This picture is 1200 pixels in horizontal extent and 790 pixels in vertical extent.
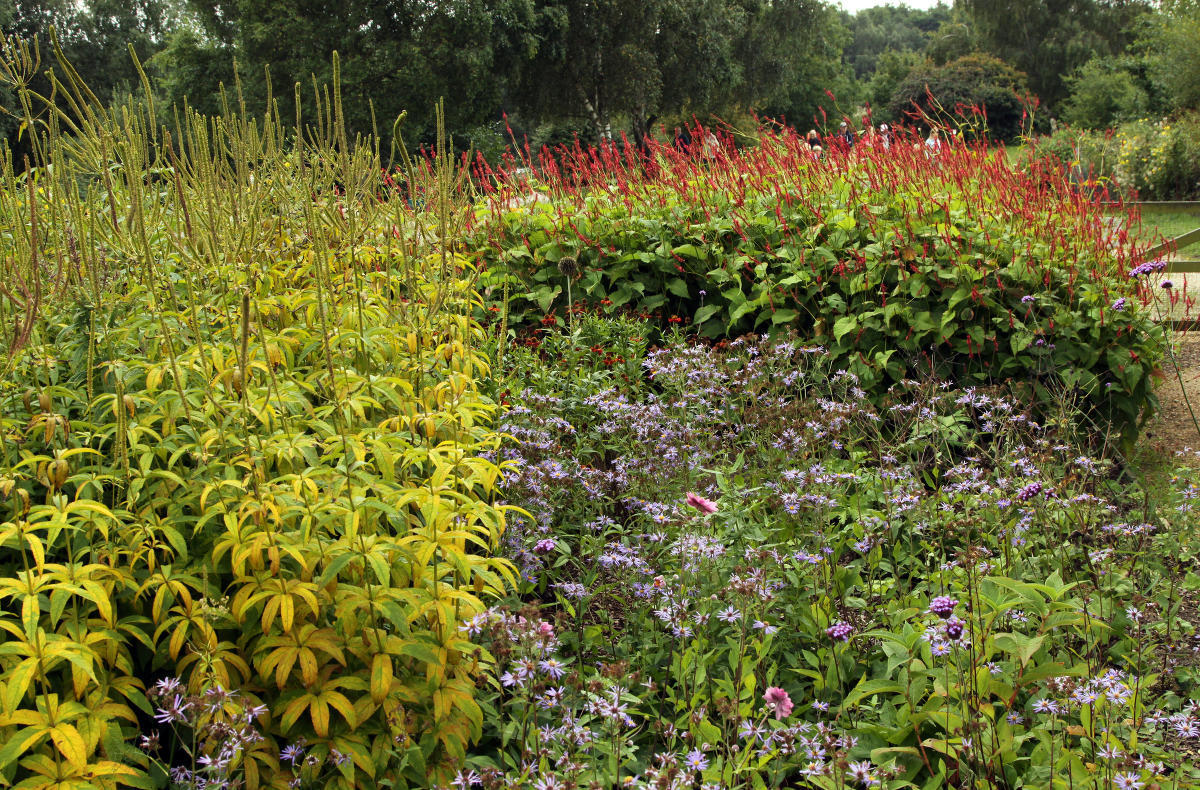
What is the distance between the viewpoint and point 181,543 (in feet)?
6.67

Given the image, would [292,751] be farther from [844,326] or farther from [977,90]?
[977,90]

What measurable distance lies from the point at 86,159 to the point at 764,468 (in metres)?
2.69

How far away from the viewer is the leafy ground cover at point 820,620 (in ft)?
6.14

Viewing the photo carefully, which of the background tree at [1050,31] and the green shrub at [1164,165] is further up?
the background tree at [1050,31]

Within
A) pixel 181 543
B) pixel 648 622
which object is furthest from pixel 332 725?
pixel 648 622

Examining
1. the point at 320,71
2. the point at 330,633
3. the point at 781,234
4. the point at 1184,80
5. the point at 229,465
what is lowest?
the point at 330,633

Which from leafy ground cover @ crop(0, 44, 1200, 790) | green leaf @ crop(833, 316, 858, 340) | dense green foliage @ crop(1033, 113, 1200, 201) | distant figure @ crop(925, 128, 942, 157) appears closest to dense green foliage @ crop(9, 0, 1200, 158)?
dense green foliage @ crop(1033, 113, 1200, 201)

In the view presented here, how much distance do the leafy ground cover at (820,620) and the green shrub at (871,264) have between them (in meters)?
0.90

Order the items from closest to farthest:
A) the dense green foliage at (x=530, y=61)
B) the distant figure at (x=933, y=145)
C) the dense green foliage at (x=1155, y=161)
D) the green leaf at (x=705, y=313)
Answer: the green leaf at (x=705, y=313) < the distant figure at (x=933, y=145) < the dense green foliage at (x=1155, y=161) < the dense green foliage at (x=530, y=61)

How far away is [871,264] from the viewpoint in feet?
15.0

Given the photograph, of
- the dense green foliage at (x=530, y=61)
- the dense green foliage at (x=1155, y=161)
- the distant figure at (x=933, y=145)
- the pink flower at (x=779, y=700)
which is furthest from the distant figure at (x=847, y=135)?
the dense green foliage at (x=530, y=61)

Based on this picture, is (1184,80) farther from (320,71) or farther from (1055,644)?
(1055,644)

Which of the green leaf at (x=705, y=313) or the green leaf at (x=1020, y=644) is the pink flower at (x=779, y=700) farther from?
the green leaf at (x=705, y=313)

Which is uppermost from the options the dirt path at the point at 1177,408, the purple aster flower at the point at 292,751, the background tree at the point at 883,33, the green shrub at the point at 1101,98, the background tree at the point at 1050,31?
the background tree at the point at 883,33
